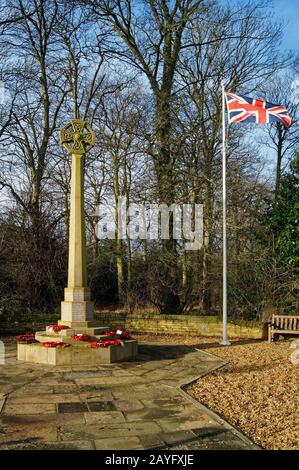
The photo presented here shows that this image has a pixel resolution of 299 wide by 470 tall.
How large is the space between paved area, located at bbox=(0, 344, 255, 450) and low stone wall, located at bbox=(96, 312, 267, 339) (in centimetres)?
499

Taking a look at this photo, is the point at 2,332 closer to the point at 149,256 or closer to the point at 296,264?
the point at 149,256

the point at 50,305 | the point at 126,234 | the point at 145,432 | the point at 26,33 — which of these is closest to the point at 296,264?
the point at 126,234

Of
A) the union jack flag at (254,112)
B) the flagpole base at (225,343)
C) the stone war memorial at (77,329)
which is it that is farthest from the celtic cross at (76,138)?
the flagpole base at (225,343)

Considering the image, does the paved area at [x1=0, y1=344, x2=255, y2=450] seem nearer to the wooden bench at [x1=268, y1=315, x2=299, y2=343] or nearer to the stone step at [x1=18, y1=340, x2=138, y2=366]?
the stone step at [x1=18, y1=340, x2=138, y2=366]

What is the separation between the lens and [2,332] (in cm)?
1512

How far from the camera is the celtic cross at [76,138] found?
11.1 meters

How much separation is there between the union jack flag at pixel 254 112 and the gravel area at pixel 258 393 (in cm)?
593

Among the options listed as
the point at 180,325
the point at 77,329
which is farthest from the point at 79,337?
the point at 180,325

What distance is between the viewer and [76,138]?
11.1 metres

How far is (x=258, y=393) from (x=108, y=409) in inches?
94.7

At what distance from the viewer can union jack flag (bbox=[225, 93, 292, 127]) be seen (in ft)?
41.9

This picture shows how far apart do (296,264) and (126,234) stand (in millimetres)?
7038

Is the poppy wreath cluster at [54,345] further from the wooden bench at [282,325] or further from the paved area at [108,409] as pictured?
the wooden bench at [282,325]

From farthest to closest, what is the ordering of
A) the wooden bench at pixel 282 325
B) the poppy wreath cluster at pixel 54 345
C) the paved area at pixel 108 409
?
1. the wooden bench at pixel 282 325
2. the poppy wreath cluster at pixel 54 345
3. the paved area at pixel 108 409
